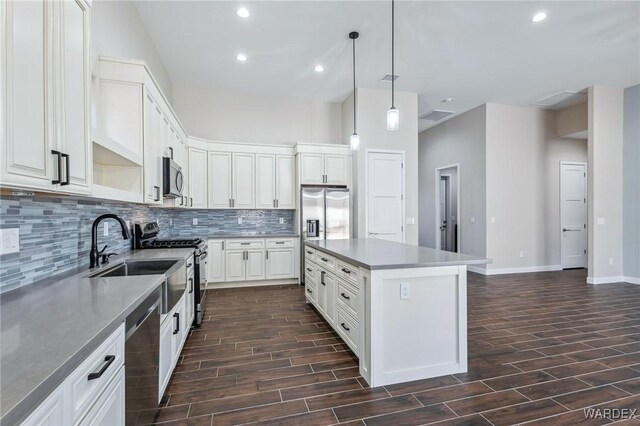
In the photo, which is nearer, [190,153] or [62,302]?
[62,302]

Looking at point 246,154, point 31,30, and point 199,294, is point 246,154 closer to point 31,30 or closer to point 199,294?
point 199,294

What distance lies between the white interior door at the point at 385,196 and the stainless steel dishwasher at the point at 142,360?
402 centimetres

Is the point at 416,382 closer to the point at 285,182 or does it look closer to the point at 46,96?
Answer: the point at 46,96

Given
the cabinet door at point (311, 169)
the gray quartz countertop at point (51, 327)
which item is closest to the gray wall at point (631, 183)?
the cabinet door at point (311, 169)

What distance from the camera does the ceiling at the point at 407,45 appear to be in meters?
3.23

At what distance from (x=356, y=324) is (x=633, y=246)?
5931 millimetres

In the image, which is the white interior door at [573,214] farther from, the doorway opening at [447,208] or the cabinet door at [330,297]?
the cabinet door at [330,297]

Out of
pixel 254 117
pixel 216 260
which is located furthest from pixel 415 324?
pixel 254 117

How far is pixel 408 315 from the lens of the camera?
7.30ft

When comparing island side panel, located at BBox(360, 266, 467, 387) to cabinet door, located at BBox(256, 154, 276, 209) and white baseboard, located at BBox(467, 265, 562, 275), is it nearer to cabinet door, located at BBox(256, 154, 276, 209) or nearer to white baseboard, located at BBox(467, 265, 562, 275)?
cabinet door, located at BBox(256, 154, 276, 209)

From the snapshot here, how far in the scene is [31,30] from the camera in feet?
3.81

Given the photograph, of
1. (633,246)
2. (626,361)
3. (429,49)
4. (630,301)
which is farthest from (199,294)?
(633,246)

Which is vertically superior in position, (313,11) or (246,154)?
(313,11)

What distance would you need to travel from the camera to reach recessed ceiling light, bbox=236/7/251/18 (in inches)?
126
